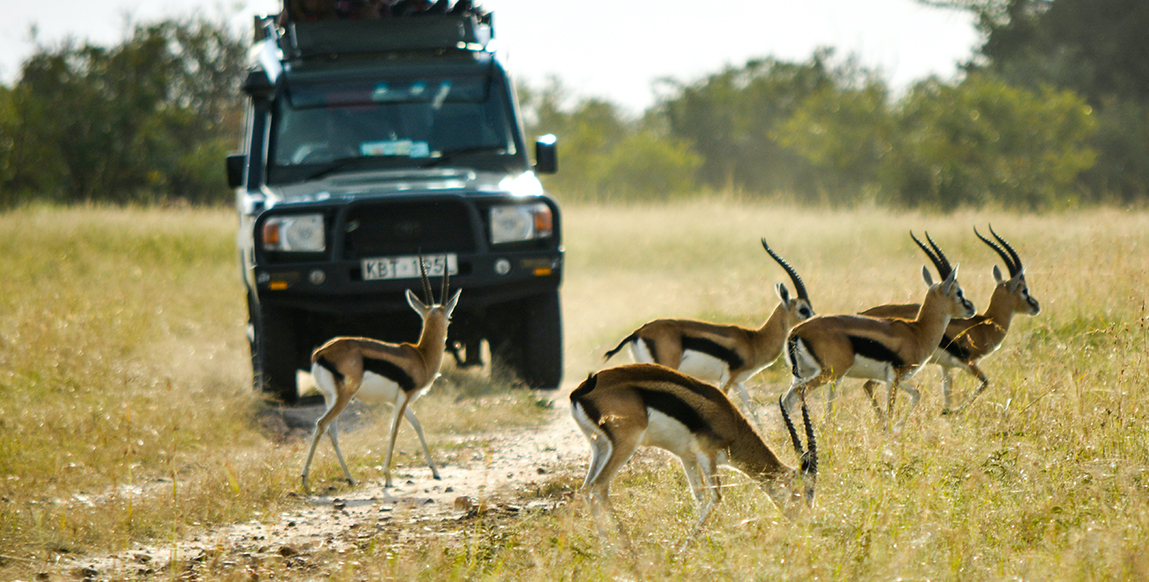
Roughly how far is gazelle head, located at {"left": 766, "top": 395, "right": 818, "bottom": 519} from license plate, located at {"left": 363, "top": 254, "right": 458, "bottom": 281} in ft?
11.9

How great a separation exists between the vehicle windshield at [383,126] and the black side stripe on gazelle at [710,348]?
7.79 ft

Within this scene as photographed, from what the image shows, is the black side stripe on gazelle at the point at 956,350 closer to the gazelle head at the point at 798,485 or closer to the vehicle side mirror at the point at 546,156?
the gazelle head at the point at 798,485

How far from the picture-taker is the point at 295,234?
7.27 metres

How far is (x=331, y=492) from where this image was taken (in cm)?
594

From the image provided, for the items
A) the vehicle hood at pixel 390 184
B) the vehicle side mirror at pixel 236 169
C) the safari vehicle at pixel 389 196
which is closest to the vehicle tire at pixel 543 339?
the safari vehicle at pixel 389 196

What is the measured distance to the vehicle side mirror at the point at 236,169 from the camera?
7.98 m

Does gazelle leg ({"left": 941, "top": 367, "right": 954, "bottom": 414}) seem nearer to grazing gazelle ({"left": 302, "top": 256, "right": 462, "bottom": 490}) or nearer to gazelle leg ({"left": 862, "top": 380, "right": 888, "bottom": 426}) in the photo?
gazelle leg ({"left": 862, "top": 380, "right": 888, "bottom": 426})

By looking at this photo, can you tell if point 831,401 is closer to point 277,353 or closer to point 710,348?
point 710,348

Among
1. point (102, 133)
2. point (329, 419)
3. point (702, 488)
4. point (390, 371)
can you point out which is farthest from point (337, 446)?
point (102, 133)

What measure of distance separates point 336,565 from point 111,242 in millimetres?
13059

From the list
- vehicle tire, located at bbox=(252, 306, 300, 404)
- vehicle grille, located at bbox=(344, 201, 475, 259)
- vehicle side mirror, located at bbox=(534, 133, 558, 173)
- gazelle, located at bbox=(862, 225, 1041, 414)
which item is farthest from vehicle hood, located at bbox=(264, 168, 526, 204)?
gazelle, located at bbox=(862, 225, 1041, 414)

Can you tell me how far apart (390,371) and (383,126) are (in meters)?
2.63

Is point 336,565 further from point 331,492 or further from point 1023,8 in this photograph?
point 1023,8

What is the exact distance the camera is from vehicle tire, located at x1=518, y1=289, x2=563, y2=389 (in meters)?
8.02
